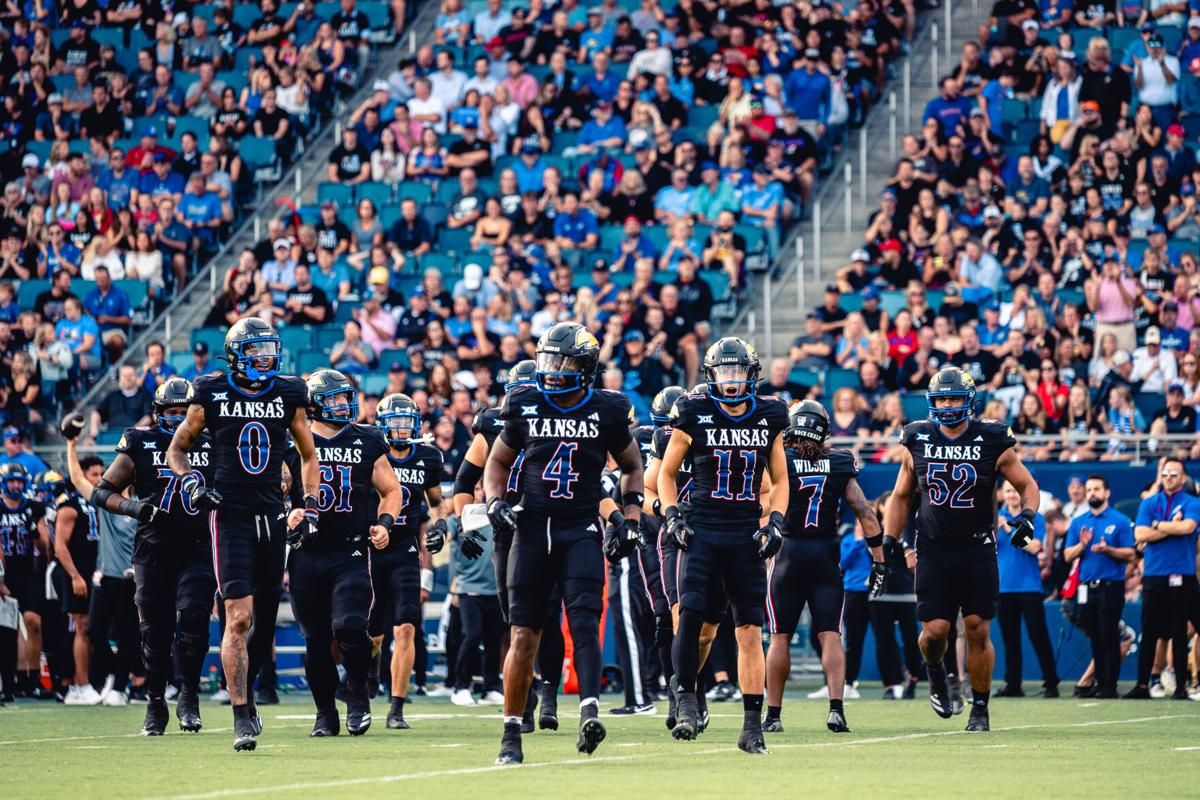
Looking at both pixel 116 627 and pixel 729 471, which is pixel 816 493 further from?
pixel 116 627

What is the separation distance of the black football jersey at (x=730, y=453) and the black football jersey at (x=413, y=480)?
2.86 meters

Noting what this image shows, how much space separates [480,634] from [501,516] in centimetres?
673

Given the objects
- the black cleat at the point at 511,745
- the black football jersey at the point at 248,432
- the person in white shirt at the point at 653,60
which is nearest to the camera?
the black cleat at the point at 511,745

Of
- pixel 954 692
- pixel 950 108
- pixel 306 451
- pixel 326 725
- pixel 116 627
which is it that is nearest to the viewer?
pixel 306 451

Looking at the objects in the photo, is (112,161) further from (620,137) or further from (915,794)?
(915,794)

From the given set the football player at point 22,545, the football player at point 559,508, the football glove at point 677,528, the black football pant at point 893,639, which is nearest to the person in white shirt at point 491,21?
the football player at point 22,545

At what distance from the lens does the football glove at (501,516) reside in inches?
406

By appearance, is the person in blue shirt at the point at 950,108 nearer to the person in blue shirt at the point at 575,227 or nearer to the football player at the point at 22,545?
the person in blue shirt at the point at 575,227

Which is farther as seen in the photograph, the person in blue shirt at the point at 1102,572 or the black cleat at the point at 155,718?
the person in blue shirt at the point at 1102,572

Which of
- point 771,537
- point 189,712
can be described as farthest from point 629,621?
point 771,537

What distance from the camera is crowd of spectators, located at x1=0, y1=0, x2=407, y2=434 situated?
24.7 metres

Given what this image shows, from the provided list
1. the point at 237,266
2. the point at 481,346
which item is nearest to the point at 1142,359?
the point at 481,346

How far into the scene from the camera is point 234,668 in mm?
11281

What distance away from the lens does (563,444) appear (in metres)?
10.5
